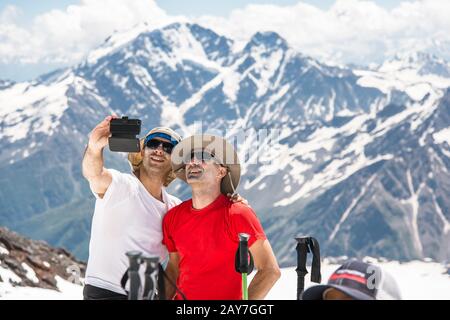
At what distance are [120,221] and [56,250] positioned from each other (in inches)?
1064

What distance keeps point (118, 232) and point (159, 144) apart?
1.23 meters

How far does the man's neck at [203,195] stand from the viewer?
7.59 m

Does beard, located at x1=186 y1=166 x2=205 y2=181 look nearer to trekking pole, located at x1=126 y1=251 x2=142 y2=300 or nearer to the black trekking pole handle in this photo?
the black trekking pole handle

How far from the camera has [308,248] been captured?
7.24 meters

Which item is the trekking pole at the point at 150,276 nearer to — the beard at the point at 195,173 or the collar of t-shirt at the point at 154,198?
the beard at the point at 195,173

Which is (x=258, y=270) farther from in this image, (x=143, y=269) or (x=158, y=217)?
(x=143, y=269)

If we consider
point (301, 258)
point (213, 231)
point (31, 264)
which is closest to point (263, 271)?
point (301, 258)

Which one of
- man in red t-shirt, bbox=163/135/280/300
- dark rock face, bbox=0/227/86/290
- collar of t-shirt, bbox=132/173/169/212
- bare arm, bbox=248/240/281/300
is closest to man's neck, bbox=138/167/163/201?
collar of t-shirt, bbox=132/173/169/212

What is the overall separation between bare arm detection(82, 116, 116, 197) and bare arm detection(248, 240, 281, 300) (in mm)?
1916

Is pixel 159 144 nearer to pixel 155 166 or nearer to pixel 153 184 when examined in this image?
pixel 155 166

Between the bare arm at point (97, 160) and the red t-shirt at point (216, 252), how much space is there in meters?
1.22

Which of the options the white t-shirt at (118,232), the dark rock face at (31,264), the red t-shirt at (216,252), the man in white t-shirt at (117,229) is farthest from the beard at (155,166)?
the dark rock face at (31,264)
